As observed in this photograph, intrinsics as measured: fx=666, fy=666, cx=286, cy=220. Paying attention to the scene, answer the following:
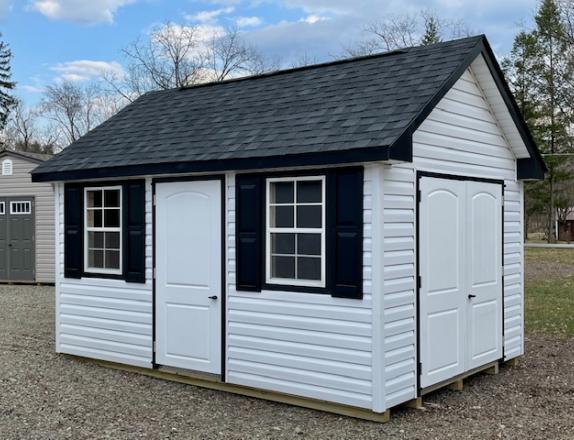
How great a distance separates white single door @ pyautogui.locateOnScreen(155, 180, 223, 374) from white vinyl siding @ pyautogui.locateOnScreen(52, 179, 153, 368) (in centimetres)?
18

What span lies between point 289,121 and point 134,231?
212 centimetres

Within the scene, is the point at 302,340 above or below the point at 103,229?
below

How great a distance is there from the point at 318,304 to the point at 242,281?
88cm

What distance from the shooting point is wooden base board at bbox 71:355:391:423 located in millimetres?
5598

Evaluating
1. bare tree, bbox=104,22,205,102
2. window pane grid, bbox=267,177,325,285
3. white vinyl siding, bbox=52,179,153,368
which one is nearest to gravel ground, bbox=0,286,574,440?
white vinyl siding, bbox=52,179,153,368

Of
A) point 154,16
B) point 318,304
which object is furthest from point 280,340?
point 154,16

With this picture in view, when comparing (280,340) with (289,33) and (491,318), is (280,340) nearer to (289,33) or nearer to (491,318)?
(491,318)

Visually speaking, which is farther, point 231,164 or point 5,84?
point 5,84

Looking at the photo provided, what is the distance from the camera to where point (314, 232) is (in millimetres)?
5859

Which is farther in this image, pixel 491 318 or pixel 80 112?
pixel 80 112

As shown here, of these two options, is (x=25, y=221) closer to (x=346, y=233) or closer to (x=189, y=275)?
(x=189, y=275)

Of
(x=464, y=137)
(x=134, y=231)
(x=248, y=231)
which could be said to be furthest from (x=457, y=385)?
(x=134, y=231)

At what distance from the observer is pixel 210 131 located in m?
7.07

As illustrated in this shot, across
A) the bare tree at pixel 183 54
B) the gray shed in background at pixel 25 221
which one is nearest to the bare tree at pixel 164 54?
the bare tree at pixel 183 54
